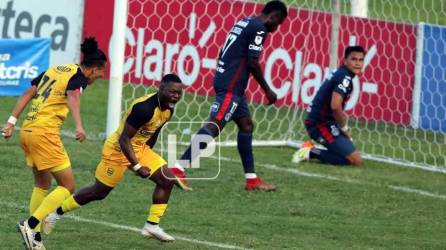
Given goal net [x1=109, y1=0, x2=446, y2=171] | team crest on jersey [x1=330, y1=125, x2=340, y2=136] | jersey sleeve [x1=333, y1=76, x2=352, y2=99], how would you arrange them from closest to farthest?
jersey sleeve [x1=333, y1=76, x2=352, y2=99] → team crest on jersey [x1=330, y1=125, x2=340, y2=136] → goal net [x1=109, y1=0, x2=446, y2=171]

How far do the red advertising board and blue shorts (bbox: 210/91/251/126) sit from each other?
5.08m

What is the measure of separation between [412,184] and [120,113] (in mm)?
3724

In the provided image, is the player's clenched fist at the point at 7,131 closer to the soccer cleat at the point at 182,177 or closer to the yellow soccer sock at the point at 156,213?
the yellow soccer sock at the point at 156,213

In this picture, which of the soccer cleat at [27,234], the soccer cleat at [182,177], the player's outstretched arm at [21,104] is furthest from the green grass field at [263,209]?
the player's outstretched arm at [21,104]

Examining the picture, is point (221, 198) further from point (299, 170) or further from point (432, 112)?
point (432, 112)

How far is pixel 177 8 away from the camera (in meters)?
18.5

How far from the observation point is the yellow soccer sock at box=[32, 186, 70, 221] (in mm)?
9633

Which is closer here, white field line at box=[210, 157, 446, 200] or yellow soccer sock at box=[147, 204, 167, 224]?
yellow soccer sock at box=[147, 204, 167, 224]

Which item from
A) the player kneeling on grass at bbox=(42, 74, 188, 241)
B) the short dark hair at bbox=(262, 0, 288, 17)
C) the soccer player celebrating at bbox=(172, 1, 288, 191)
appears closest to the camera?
the player kneeling on grass at bbox=(42, 74, 188, 241)

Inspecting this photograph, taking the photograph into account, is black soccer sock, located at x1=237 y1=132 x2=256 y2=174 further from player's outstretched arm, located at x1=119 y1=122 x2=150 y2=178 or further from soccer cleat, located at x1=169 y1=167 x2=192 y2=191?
player's outstretched arm, located at x1=119 y1=122 x2=150 y2=178

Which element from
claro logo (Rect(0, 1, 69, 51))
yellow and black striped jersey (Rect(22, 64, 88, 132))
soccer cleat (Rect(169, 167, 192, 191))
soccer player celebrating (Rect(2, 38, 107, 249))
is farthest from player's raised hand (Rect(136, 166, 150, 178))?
claro logo (Rect(0, 1, 69, 51))

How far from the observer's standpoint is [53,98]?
981 cm

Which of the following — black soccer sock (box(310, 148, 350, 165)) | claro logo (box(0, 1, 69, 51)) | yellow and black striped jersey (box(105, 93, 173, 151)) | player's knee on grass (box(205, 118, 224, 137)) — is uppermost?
claro logo (box(0, 1, 69, 51))

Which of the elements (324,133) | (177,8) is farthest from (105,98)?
A: (324,133)
